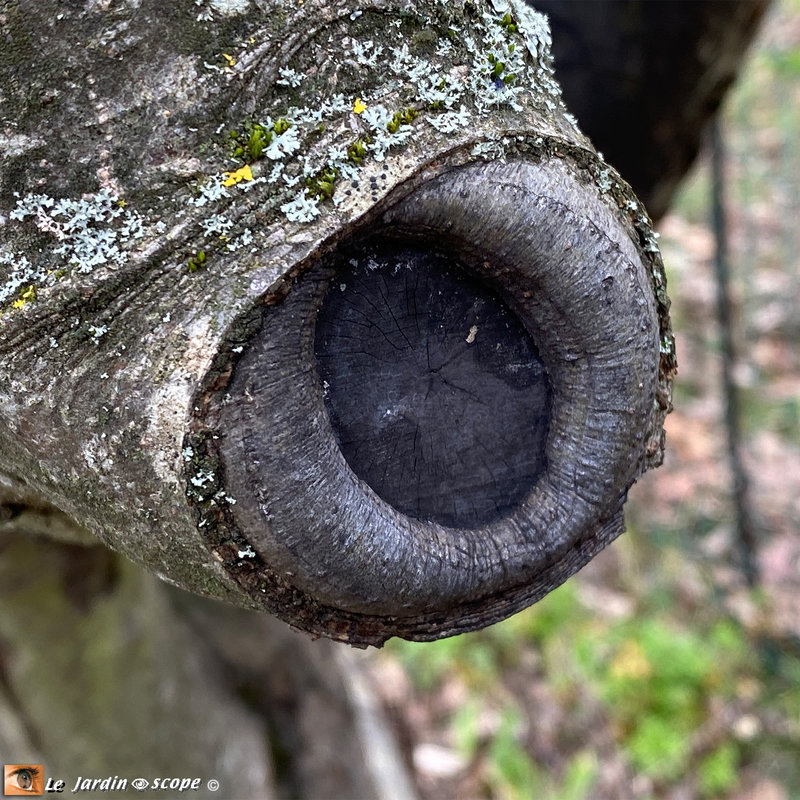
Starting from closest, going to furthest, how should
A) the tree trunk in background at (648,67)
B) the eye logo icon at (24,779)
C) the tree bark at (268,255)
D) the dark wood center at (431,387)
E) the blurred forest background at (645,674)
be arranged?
the tree bark at (268,255) < the dark wood center at (431,387) < the eye logo icon at (24,779) < the tree trunk in background at (648,67) < the blurred forest background at (645,674)

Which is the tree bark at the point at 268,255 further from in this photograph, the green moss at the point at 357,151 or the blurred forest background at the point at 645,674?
the blurred forest background at the point at 645,674

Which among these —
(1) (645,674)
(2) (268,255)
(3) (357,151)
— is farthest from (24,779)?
(1) (645,674)

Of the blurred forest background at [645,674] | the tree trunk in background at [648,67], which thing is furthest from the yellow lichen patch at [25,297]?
the blurred forest background at [645,674]

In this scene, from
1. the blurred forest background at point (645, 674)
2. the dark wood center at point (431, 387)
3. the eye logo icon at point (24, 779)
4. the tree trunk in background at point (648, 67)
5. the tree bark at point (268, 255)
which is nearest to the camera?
the tree bark at point (268, 255)

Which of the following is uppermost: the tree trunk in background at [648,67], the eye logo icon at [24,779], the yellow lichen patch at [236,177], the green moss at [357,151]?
the yellow lichen patch at [236,177]

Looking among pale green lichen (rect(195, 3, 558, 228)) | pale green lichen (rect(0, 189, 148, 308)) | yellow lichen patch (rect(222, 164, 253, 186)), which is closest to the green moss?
pale green lichen (rect(195, 3, 558, 228))

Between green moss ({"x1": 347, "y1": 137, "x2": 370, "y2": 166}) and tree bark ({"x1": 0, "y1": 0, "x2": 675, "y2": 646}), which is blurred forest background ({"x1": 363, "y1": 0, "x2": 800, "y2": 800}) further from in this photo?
green moss ({"x1": 347, "y1": 137, "x2": 370, "y2": 166})

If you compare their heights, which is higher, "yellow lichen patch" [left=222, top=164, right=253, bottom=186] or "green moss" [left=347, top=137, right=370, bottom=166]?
"yellow lichen patch" [left=222, top=164, right=253, bottom=186]
